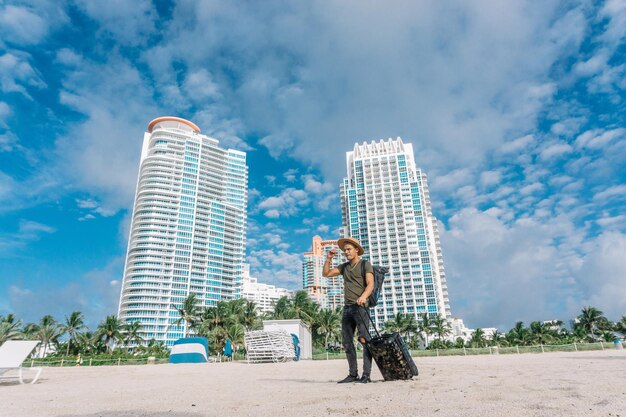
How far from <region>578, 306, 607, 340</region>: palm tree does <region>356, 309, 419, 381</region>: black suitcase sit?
78.1 m

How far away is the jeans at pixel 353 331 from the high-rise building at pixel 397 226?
10650 centimetres

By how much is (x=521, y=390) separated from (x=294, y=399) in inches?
85.1

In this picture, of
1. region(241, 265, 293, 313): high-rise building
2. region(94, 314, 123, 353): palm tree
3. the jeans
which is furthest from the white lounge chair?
region(241, 265, 293, 313): high-rise building

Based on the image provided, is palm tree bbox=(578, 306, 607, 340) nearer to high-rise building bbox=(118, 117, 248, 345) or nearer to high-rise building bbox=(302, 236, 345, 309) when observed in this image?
high-rise building bbox=(118, 117, 248, 345)

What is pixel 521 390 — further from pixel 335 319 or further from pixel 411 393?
pixel 335 319

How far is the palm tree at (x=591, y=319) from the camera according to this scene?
64.4m

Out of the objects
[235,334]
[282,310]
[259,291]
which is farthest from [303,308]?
[259,291]

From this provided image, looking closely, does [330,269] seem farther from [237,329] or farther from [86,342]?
[86,342]

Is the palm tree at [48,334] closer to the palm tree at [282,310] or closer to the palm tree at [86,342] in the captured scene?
the palm tree at [86,342]

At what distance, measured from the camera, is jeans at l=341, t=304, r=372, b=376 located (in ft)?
16.2

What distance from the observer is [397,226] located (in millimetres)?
115188

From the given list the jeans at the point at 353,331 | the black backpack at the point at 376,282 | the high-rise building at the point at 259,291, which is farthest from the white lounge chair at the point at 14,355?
the high-rise building at the point at 259,291

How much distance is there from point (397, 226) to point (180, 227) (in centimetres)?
6598

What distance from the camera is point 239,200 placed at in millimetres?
126938
